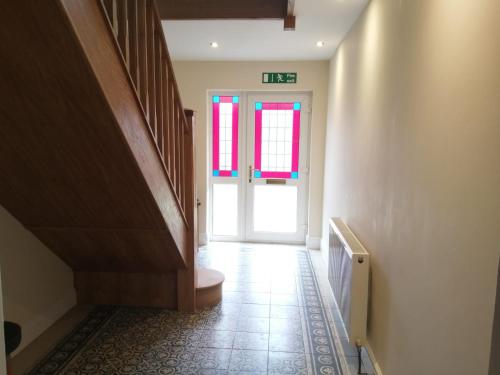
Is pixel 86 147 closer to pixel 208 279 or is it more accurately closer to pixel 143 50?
pixel 143 50

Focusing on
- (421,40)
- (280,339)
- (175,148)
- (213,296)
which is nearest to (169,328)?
(213,296)

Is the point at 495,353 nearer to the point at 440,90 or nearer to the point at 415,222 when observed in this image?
the point at 415,222

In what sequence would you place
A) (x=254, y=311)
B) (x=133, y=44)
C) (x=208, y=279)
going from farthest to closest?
(x=208, y=279)
(x=254, y=311)
(x=133, y=44)

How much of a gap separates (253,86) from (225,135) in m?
0.73

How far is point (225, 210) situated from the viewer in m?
5.23

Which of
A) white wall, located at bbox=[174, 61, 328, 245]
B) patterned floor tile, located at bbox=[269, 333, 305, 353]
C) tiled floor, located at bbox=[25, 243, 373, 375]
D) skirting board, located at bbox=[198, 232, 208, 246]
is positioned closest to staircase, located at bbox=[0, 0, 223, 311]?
tiled floor, located at bbox=[25, 243, 373, 375]

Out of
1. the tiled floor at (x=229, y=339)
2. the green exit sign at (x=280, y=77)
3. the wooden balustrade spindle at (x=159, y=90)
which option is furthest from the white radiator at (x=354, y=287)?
the green exit sign at (x=280, y=77)

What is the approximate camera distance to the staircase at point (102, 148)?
1371 millimetres

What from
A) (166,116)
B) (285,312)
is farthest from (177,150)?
(285,312)

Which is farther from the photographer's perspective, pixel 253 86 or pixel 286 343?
pixel 253 86

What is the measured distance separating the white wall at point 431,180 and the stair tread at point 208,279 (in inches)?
52.6

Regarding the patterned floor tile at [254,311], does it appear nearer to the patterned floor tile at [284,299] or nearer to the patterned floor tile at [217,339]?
the patterned floor tile at [284,299]

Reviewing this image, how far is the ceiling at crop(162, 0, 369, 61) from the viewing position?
290cm

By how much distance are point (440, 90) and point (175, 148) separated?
1.79 m
